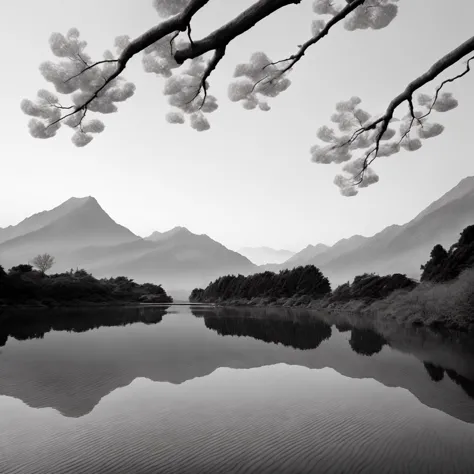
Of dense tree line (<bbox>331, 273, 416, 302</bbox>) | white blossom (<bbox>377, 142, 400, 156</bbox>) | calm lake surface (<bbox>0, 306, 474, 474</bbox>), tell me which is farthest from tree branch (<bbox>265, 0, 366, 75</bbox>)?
dense tree line (<bbox>331, 273, 416, 302</bbox>)

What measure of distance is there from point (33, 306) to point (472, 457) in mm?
40611

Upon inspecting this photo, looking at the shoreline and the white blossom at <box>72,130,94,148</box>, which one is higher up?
the white blossom at <box>72,130,94,148</box>

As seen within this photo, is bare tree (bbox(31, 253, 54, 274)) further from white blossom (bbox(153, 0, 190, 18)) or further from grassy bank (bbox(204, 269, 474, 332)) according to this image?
white blossom (bbox(153, 0, 190, 18))

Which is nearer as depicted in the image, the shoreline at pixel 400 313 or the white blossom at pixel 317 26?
the white blossom at pixel 317 26

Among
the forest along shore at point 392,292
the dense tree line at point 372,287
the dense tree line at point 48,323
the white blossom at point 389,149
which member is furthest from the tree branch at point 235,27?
the dense tree line at point 372,287

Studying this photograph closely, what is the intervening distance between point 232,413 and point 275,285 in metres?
54.5

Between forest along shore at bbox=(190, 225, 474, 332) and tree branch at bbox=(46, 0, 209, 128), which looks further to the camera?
forest along shore at bbox=(190, 225, 474, 332)

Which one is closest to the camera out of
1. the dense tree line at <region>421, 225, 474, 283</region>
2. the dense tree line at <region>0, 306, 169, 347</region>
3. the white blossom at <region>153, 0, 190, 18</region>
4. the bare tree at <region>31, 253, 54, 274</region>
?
the white blossom at <region>153, 0, 190, 18</region>

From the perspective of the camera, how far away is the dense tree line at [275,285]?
1949 inches

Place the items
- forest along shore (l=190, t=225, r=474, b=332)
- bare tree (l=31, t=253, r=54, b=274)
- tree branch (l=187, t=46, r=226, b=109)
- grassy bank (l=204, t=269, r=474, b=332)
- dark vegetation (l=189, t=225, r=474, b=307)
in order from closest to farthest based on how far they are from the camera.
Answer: tree branch (l=187, t=46, r=226, b=109) < grassy bank (l=204, t=269, r=474, b=332) < forest along shore (l=190, t=225, r=474, b=332) < dark vegetation (l=189, t=225, r=474, b=307) < bare tree (l=31, t=253, r=54, b=274)

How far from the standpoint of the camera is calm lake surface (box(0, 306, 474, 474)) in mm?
2920

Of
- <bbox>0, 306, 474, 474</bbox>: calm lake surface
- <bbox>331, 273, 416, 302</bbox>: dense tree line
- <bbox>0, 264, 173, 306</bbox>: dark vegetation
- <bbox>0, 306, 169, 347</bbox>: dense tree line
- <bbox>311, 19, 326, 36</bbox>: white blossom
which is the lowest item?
<bbox>331, 273, 416, 302</bbox>: dense tree line

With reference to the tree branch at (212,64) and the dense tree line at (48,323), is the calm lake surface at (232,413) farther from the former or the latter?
the tree branch at (212,64)

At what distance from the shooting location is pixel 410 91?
6.45 meters
